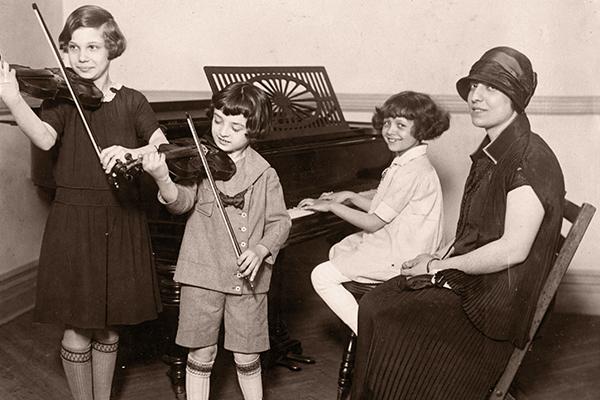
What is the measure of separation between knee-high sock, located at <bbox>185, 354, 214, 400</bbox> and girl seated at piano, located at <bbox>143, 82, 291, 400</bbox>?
48 mm

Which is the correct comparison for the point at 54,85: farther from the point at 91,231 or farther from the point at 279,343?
the point at 279,343

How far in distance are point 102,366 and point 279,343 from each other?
0.94 m

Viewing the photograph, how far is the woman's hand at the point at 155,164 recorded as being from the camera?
227 centimetres

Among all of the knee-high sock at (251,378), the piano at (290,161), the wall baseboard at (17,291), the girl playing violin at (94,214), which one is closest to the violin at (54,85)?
the girl playing violin at (94,214)

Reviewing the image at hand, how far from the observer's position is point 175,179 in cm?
253

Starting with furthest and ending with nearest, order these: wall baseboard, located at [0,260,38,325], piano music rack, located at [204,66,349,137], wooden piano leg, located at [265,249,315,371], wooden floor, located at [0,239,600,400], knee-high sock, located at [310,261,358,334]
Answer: wall baseboard, located at [0,260,38,325], wooden piano leg, located at [265,249,315,371], wooden floor, located at [0,239,600,400], piano music rack, located at [204,66,349,137], knee-high sock, located at [310,261,358,334]

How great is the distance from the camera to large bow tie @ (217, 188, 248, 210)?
8.29 feet

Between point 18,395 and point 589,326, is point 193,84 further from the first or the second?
point 589,326

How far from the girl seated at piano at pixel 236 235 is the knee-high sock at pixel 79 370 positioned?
15.5 inches

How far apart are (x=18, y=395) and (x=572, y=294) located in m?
2.95

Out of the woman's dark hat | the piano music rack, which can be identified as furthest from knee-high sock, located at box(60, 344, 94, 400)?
the woman's dark hat

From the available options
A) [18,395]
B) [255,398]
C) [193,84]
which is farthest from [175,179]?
[193,84]

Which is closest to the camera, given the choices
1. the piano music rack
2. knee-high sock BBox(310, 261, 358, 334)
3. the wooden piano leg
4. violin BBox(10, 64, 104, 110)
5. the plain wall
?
violin BBox(10, 64, 104, 110)

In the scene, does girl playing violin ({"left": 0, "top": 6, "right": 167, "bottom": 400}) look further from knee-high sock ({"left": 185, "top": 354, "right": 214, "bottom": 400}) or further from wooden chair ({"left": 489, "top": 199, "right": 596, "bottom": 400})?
wooden chair ({"left": 489, "top": 199, "right": 596, "bottom": 400})
